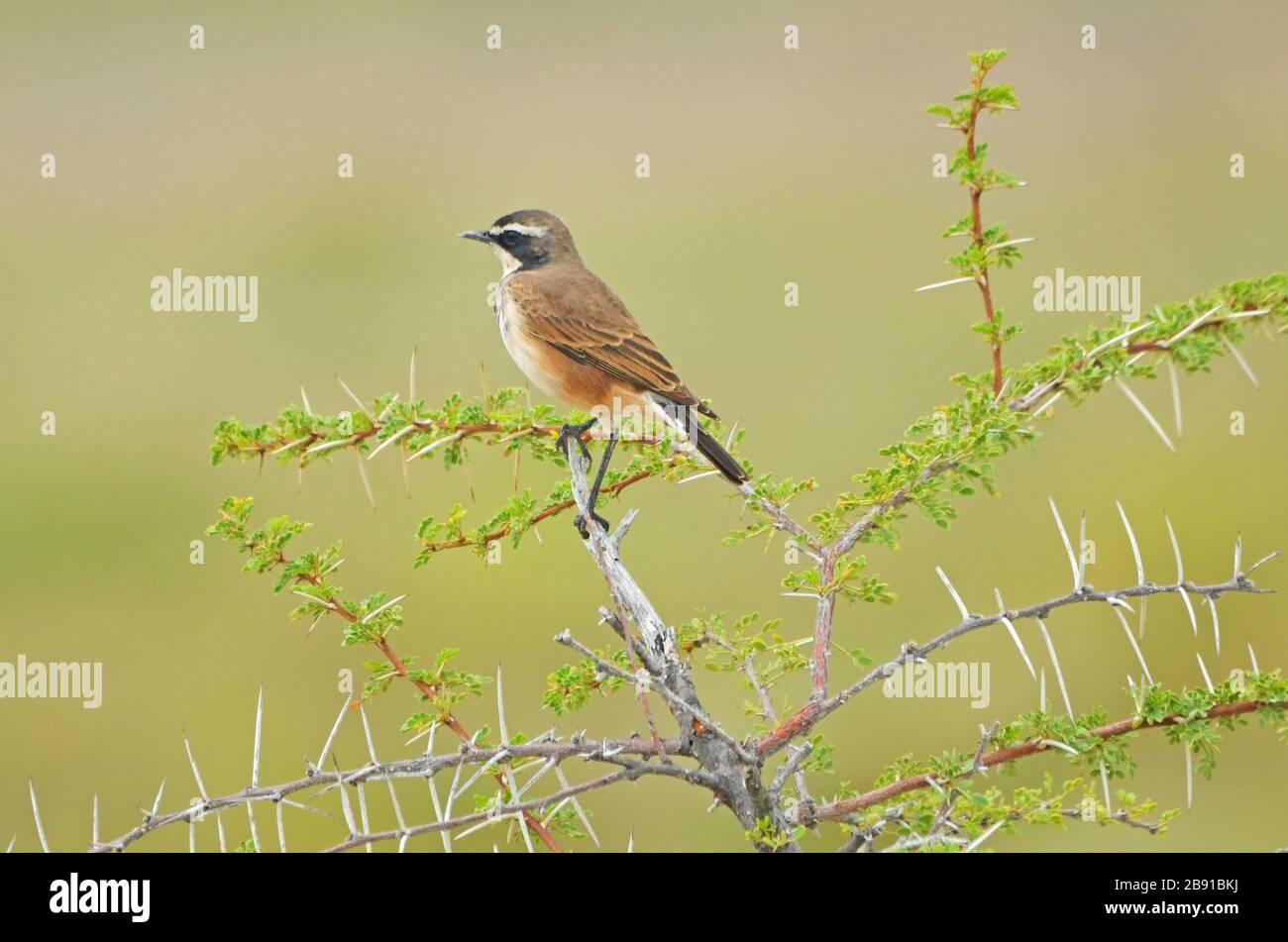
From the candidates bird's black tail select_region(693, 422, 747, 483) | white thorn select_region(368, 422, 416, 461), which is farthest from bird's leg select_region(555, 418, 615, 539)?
white thorn select_region(368, 422, 416, 461)

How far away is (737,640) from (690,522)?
957 cm

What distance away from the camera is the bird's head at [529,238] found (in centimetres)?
767

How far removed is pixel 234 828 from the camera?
9750 mm

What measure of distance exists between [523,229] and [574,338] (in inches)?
39.9

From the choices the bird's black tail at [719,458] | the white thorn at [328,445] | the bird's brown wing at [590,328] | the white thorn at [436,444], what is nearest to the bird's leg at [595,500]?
the bird's black tail at [719,458]

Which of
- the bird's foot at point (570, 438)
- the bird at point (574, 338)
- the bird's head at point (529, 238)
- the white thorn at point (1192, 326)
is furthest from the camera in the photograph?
the bird's head at point (529, 238)

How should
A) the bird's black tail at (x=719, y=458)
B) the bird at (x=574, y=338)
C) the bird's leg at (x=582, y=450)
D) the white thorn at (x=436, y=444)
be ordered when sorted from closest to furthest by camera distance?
the white thorn at (x=436, y=444), the bird's leg at (x=582, y=450), the bird's black tail at (x=719, y=458), the bird at (x=574, y=338)

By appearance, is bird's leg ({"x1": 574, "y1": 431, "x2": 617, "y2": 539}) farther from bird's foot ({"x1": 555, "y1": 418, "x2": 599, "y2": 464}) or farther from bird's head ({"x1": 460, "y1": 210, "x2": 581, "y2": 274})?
bird's head ({"x1": 460, "y1": 210, "x2": 581, "y2": 274})

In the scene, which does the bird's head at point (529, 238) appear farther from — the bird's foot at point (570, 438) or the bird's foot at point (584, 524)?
the bird's foot at point (584, 524)

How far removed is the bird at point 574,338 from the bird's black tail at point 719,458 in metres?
0.85

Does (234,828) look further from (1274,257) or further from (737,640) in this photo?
(1274,257)

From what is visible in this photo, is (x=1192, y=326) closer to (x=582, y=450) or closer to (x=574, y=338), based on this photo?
(x=582, y=450)

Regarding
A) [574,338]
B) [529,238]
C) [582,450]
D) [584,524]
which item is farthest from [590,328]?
[584,524]

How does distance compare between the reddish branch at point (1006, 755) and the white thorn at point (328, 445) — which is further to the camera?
the white thorn at point (328, 445)
